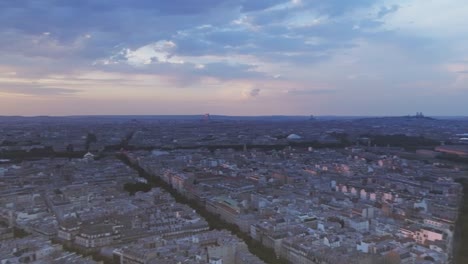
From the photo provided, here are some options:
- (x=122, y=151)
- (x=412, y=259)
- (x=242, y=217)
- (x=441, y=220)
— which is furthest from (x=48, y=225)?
(x=122, y=151)

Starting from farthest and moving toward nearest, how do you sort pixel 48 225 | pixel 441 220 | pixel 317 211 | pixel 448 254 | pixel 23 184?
pixel 23 184
pixel 317 211
pixel 441 220
pixel 48 225
pixel 448 254

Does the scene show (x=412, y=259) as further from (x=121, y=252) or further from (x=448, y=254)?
(x=121, y=252)

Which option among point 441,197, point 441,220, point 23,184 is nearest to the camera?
point 441,220

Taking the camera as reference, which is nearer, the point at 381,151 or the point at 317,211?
the point at 317,211

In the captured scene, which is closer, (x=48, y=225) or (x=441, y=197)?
(x=48, y=225)

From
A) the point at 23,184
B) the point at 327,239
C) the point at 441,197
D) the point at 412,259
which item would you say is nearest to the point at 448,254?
the point at 412,259

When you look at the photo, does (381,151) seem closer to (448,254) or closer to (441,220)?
(441,220)

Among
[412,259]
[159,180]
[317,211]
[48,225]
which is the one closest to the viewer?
[412,259]

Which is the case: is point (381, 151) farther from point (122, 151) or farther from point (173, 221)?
point (173, 221)

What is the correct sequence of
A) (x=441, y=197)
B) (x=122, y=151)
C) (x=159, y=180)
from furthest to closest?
(x=122, y=151), (x=159, y=180), (x=441, y=197)
